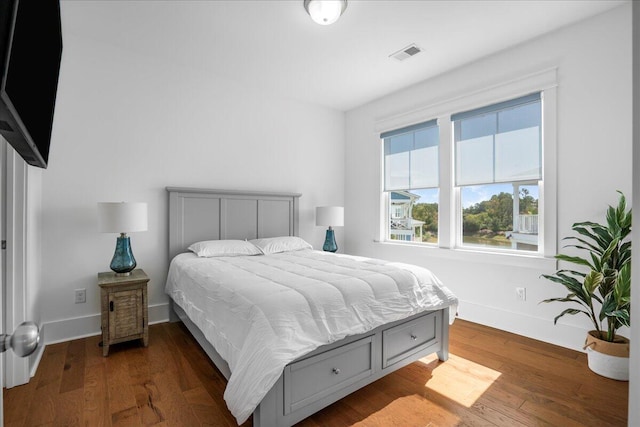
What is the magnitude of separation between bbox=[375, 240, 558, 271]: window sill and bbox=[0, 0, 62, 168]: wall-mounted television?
11.3ft

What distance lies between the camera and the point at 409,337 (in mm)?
2203

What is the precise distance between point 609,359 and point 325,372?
2008 mm

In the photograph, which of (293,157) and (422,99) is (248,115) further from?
(422,99)

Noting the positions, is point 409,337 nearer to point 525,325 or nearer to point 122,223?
point 525,325

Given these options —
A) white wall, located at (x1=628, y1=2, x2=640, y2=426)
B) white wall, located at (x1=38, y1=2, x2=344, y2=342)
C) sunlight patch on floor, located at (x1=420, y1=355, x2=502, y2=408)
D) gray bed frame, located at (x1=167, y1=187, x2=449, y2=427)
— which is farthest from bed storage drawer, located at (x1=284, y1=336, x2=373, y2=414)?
white wall, located at (x1=38, y1=2, x2=344, y2=342)

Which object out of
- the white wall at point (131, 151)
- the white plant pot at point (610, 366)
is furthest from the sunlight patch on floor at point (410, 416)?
the white wall at point (131, 151)

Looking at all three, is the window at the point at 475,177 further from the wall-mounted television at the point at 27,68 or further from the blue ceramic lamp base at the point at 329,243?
the wall-mounted television at the point at 27,68

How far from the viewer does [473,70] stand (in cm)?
332

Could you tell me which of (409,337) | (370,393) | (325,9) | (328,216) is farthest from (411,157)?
(370,393)

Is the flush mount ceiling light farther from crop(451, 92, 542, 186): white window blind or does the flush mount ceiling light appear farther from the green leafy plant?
the green leafy plant

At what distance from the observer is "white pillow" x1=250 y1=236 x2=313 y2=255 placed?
350cm

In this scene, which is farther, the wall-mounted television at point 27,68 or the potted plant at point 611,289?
the potted plant at point 611,289

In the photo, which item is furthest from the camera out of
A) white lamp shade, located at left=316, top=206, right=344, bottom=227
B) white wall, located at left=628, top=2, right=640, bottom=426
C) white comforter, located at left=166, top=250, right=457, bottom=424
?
white lamp shade, located at left=316, top=206, right=344, bottom=227

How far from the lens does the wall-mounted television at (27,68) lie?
0.54 metres
